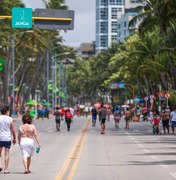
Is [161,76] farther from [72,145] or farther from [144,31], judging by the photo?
[72,145]

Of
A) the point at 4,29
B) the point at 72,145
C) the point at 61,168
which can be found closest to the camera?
the point at 61,168

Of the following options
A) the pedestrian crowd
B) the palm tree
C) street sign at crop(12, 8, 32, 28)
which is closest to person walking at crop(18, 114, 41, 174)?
the pedestrian crowd

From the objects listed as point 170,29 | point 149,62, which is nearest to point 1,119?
point 170,29

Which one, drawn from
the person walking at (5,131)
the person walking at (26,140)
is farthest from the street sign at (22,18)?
the person walking at (26,140)

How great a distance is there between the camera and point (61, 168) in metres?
21.9

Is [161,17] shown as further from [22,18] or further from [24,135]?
[24,135]

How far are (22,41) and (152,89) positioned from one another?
715 inches

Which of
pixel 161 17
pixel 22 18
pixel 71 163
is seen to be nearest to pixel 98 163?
pixel 71 163

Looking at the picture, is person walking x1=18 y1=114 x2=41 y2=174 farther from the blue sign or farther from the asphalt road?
the blue sign

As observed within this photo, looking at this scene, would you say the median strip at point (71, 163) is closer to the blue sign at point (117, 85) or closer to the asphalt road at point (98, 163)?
the asphalt road at point (98, 163)

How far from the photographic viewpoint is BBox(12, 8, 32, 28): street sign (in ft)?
141

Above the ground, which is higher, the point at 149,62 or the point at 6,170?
the point at 149,62

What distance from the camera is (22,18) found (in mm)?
43312

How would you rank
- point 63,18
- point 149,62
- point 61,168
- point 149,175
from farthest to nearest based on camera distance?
1. point 149,62
2. point 63,18
3. point 61,168
4. point 149,175
